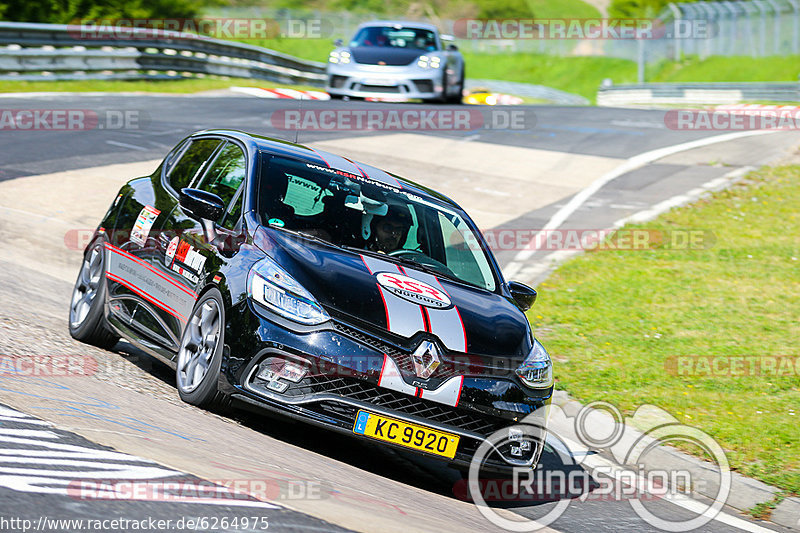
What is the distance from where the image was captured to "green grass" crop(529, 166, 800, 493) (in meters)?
7.53

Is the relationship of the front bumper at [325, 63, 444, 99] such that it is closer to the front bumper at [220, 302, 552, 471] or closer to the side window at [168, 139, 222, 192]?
the side window at [168, 139, 222, 192]

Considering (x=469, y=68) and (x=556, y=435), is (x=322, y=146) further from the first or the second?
(x=469, y=68)

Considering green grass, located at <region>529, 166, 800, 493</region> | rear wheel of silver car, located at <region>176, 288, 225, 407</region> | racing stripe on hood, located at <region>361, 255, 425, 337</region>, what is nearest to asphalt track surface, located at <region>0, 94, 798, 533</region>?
rear wheel of silver car, located at <region>176, 288, 225, 407</region>

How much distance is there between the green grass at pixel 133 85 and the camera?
68.3 ft

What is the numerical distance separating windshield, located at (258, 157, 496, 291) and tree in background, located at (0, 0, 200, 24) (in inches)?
1134

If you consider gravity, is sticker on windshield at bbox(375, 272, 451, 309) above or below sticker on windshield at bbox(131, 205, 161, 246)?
below

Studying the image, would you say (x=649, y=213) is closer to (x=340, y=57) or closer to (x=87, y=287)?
(x=87, y=287)

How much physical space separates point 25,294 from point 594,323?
16.7 ft

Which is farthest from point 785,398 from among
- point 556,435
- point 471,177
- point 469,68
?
point 469,68

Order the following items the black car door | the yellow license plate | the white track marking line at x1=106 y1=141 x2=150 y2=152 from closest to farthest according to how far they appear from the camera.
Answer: the yellow license plate
the black car door
the white track marking line at x1=106 y1=141 x2=150 y2=152

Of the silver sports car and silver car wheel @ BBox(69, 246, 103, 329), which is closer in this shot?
silver car wheel @ BBox(69, 246, 103, 329)

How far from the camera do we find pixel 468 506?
5.58 m

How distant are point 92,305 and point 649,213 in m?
8.99

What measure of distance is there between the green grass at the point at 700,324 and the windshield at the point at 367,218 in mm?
1755
